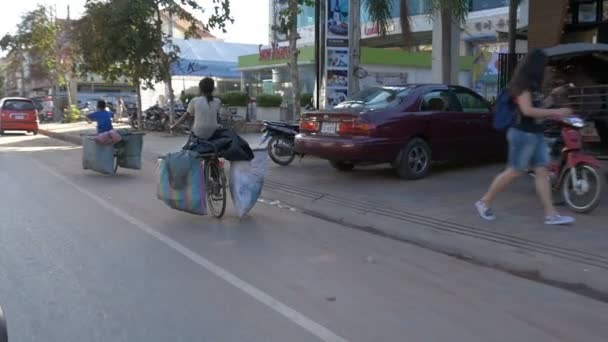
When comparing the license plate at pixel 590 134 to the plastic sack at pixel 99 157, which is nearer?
the license plate at pixel 590 134

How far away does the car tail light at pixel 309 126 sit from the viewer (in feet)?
33.7

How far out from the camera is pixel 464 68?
3272cm

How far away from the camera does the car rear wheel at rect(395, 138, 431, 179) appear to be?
997cm

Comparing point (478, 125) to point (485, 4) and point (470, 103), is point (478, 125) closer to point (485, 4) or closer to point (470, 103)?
point (470, 103)

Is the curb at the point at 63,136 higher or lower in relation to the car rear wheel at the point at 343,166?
higher

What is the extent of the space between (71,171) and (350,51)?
672 cm

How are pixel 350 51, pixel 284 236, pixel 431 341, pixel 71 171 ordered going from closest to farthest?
pixel 431 341
pixel 284 236
pixel 71 171
pixel 350 51

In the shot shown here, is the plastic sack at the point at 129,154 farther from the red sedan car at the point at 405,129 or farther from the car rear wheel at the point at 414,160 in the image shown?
the car rear wheel at the point at 414,160

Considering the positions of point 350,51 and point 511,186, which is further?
point 350,51

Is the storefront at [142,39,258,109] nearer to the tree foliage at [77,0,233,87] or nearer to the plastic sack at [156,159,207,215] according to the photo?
the tree foliage at [77,0,233,87]

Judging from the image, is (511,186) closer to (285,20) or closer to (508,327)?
(508,327)

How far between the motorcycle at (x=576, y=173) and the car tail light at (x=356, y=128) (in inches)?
111

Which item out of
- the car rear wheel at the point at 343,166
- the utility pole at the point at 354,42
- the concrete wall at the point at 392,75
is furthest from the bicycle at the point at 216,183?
the concrete wall at the point at 392,75

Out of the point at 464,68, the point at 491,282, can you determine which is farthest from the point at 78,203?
the point at 464,68
